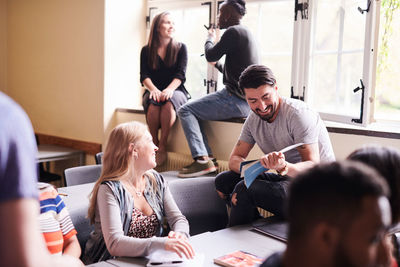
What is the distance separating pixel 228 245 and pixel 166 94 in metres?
2.22

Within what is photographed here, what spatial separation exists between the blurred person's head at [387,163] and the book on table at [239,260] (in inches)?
22.5

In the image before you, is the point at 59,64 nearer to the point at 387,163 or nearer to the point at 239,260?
the point at 239,260

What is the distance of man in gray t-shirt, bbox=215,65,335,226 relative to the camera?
2193 mm

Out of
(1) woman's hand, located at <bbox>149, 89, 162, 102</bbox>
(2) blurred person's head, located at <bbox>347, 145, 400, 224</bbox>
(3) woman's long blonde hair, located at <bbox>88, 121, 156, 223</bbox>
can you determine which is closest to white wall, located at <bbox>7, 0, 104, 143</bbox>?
(1) woman's hand, located at <bbox>149, 89, 162, 102</bbox>

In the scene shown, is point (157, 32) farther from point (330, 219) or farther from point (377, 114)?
point (330, 219)

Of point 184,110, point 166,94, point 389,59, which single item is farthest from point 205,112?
point 389,59

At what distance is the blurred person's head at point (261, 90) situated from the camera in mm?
2438

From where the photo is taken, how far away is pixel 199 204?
253 centimetres

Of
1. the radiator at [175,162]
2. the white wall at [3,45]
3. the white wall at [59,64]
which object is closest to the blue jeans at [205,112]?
the radiator at [175,162]

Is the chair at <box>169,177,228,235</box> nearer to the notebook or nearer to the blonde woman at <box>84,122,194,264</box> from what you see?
the blonde woman at <box>84,122,194,264</box>

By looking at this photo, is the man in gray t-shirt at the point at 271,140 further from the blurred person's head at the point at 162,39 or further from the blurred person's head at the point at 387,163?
the blurred person's head at the point at 162,39

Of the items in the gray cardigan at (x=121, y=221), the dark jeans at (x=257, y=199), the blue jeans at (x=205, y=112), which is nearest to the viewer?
the gray cardigan at (x=121, y=221)

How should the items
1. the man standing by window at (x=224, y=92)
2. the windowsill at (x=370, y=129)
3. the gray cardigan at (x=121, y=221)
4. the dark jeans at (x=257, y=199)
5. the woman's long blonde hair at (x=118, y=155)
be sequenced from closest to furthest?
the gray cardigan at (x=121, y=221) → the woman's long blonde hair at (x=118, y=155) → the dark jeans at (x=257, y=199) → the windowsill at (x=370, y=129) → the man standing by window at (x=224, y=92)

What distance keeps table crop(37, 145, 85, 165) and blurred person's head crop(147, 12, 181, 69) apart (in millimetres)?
1325
